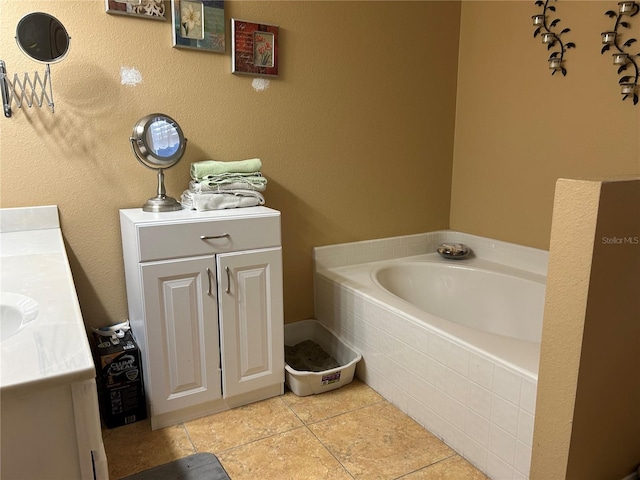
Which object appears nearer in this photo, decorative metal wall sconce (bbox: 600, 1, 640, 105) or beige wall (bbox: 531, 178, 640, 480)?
beige wall (bbox: 531, 178, 640, 480)

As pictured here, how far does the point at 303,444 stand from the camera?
183cm

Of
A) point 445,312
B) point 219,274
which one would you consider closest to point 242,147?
point 219,274

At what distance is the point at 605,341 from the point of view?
4.22ft

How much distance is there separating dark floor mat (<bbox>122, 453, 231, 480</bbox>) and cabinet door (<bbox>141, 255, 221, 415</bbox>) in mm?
252

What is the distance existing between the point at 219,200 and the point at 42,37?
0.87 m

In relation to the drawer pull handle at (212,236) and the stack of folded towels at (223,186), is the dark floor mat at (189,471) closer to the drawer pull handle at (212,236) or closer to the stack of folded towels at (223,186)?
the drawer pull handle at (212,236)

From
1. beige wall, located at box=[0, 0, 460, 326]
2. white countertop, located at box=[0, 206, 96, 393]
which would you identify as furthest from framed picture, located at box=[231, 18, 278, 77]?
white countertop, located at box=[0, 206, 96, 393]

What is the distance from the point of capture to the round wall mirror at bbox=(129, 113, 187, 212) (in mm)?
1901

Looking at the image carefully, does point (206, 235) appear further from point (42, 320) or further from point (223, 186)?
point (42, 320)

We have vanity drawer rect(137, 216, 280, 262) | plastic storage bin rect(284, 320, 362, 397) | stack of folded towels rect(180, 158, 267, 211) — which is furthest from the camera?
plastic storage bin rect(284, 320, 362, 397)

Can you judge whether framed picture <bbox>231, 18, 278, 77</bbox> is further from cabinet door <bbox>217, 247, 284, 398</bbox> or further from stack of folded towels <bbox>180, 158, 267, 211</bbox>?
cabinet door <bbox>217, 247, 284, 398</bbox>

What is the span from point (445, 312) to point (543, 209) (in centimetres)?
76

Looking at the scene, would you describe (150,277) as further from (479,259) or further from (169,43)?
(479,259)

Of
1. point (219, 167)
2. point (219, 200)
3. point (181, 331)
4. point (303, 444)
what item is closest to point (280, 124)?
point (219, 167)
